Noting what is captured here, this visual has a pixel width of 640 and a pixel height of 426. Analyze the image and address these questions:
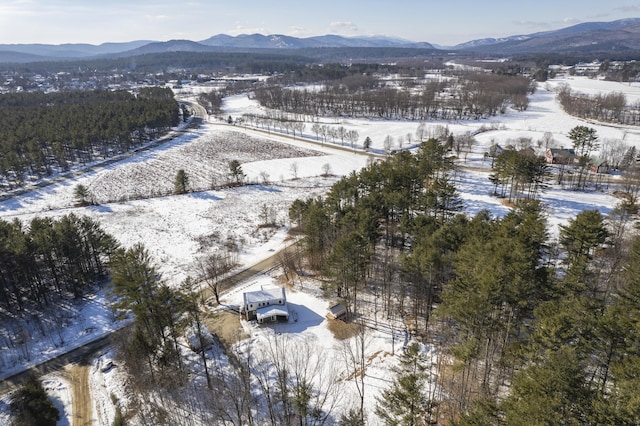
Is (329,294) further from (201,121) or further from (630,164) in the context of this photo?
(201,121)

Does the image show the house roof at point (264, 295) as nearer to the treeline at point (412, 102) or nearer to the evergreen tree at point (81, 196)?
the evergreen tree at point (81, 196)

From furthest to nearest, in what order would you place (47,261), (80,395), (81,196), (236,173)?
(236,173) → (81,196) → (47,261) → (80,395)

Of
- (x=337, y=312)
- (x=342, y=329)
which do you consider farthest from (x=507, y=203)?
(x=342, y=329)

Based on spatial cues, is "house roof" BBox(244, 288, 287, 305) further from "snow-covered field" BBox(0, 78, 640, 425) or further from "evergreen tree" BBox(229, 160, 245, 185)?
"evergreen tree" BBox(229, 160, 245, 185)

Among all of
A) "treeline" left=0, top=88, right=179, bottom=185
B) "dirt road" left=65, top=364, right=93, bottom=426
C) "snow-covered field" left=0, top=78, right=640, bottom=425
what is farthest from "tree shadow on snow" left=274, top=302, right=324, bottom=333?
"treeline" left=0, top=88, right=179, bottom=185

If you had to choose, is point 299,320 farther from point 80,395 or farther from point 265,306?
point 80,395

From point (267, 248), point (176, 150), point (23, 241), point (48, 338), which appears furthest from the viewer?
point (176, 150)

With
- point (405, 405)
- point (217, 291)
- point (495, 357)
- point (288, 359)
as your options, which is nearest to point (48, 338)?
point (217, 291)
